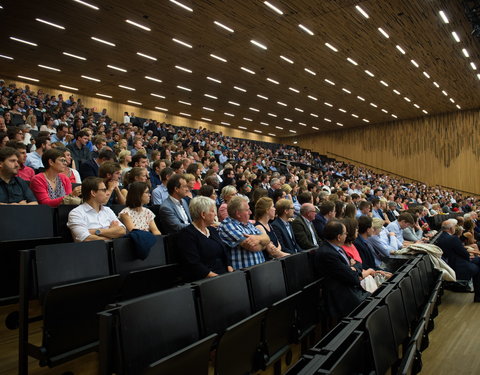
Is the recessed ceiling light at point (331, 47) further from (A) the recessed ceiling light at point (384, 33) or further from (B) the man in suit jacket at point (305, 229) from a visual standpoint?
(B) the man in suit jacket at point (305, 229)

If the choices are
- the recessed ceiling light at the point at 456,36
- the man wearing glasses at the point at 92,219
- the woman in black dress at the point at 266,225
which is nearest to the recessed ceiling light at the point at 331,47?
the recessed ceiling light at the point at 456,36

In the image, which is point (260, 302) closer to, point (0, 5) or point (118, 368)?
point (118, 368)

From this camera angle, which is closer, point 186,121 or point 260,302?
point 260,302

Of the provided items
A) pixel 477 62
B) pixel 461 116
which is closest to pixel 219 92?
pixel 477 62

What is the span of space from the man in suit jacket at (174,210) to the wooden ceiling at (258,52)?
503 centimetres

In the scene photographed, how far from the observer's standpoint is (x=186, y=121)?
59.5ft

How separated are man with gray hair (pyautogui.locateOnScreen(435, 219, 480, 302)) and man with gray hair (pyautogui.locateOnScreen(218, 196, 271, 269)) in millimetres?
3090

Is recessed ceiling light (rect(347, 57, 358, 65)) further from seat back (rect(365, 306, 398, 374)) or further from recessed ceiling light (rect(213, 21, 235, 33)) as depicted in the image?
seat back (rect(365, 306, 398, 374))

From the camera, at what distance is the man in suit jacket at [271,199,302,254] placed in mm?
3188

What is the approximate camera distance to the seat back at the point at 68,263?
1.64 metres

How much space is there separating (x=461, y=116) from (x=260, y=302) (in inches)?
649

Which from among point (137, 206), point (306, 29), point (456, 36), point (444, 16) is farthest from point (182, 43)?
point (137, 206)

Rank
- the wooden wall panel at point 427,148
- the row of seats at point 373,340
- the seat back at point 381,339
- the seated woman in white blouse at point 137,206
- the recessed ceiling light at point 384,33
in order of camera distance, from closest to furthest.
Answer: the row of seats at point 373,340 → the seat back at point 381,339 → the seated woman in white blouse at point 137,206 → the recessed ceiling light at point 384,33 → the wooden wall panel at point 427,148

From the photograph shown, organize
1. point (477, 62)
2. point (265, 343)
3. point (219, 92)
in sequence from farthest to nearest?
point (219, 92)
point (477, 62)
point (265, 343)
